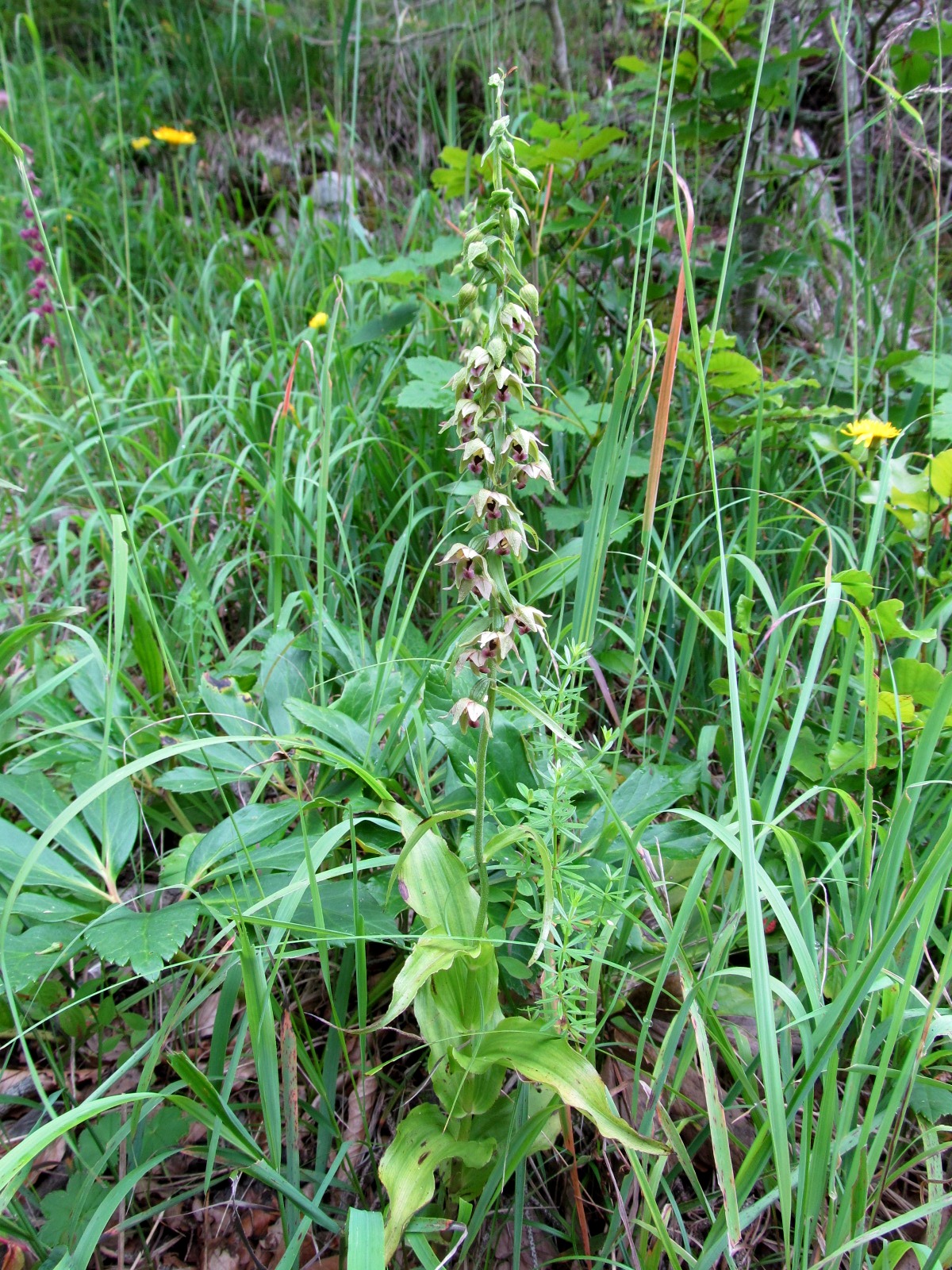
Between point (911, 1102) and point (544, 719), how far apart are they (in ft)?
2.42

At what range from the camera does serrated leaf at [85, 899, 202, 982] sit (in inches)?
40.4

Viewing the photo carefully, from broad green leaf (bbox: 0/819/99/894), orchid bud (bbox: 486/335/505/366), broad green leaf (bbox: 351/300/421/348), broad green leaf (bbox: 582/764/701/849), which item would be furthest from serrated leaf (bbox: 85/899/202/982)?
broad green leaf (bbox: 351/300/421/348)

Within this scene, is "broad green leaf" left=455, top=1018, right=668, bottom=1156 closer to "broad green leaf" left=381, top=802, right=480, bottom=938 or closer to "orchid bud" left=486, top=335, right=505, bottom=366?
"broad green leaf" left=381, top=802, right=480, bottom=938

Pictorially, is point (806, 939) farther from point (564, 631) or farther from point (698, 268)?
point (698, 268)

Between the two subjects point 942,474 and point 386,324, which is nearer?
point 942,474

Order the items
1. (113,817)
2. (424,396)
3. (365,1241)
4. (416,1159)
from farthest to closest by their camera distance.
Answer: (424,396) < (113,817) < (416,1159) < (365,1241)

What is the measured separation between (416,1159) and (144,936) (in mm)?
465

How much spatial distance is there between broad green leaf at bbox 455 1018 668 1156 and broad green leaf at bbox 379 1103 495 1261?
0.40ft

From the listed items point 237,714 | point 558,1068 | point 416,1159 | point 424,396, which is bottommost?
point 416,1159

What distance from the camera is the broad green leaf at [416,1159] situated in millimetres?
908

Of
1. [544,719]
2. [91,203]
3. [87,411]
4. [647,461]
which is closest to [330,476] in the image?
[647,461]

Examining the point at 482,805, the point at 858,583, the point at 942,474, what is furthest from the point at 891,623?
the point at 482,805

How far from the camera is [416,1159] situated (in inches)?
38.5

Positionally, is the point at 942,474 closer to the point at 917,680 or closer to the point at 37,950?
the point at 917,680
